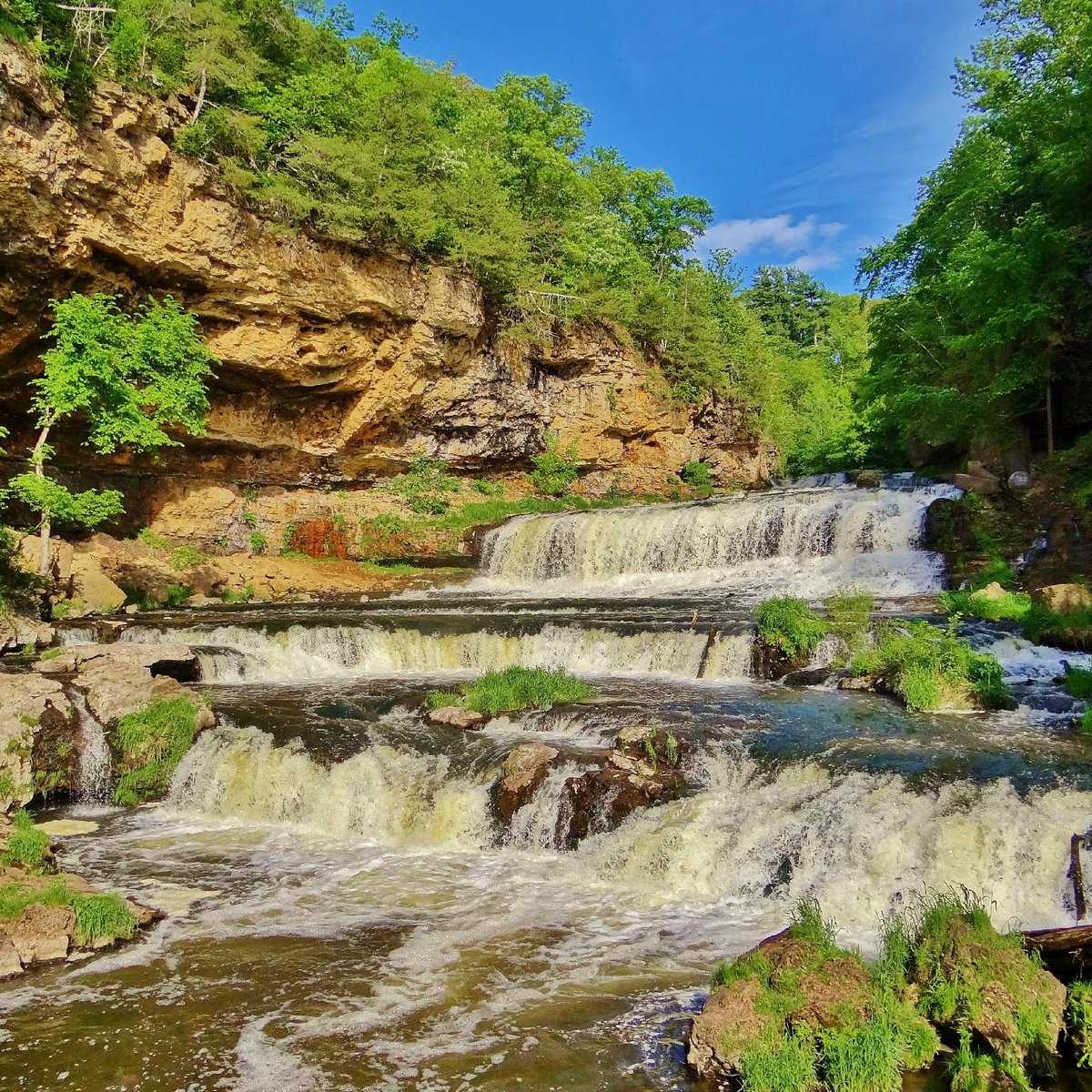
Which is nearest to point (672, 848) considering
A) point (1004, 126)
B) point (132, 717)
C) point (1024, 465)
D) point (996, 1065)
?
point (996, 1065)

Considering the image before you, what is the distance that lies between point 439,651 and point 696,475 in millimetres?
20142

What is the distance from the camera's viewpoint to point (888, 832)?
6.78 meters

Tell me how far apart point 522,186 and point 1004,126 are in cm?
1756

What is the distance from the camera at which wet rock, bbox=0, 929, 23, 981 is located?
17.9ft

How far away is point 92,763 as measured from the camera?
10.1 meters

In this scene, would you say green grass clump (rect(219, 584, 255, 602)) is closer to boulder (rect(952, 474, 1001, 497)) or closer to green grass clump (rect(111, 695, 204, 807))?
green grass clump (rect(111, 695, 204, 807))

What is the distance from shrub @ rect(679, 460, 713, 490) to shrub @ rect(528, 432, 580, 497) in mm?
5832

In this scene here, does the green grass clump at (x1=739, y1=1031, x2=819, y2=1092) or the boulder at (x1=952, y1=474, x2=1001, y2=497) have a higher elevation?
the boulder at (x1=952, y1=474, x2=1001, y2=497)

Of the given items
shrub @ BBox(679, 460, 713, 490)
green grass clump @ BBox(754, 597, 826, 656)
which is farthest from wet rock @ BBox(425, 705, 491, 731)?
shrub @ BBox(679, 460, 713, 490)

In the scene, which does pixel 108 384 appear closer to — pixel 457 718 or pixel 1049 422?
pixel 457 718

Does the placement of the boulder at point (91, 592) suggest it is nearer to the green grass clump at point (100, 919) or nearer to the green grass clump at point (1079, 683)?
the green grass clump at point (100, 919)

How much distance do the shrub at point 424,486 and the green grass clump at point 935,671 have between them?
1686cm

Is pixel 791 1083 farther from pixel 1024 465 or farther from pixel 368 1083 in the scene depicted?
pixel 1024 465

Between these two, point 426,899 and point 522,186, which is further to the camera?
point 522,186
